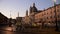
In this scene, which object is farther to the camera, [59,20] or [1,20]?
[1,20]

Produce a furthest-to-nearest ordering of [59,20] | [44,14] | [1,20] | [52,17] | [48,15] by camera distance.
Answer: [1,20], [44,14], [48,15], [52,17], [59,20]

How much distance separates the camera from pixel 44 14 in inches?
4190

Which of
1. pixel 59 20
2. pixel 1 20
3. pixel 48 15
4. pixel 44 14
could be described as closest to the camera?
pixel 59 20

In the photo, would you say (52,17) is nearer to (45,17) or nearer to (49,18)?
(49,18)

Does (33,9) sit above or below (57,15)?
above

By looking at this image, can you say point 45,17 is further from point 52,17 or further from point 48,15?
point 52,17

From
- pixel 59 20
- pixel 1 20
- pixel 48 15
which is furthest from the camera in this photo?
pixel 1 20

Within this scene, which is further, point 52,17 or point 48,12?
point 48,12

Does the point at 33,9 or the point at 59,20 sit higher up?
the point at 33,9

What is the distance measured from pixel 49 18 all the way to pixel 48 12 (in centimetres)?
496

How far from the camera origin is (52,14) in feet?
299

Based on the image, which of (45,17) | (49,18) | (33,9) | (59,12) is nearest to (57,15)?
(59,12)

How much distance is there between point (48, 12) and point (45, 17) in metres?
5.76

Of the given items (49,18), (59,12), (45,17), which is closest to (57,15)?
(59,12)
